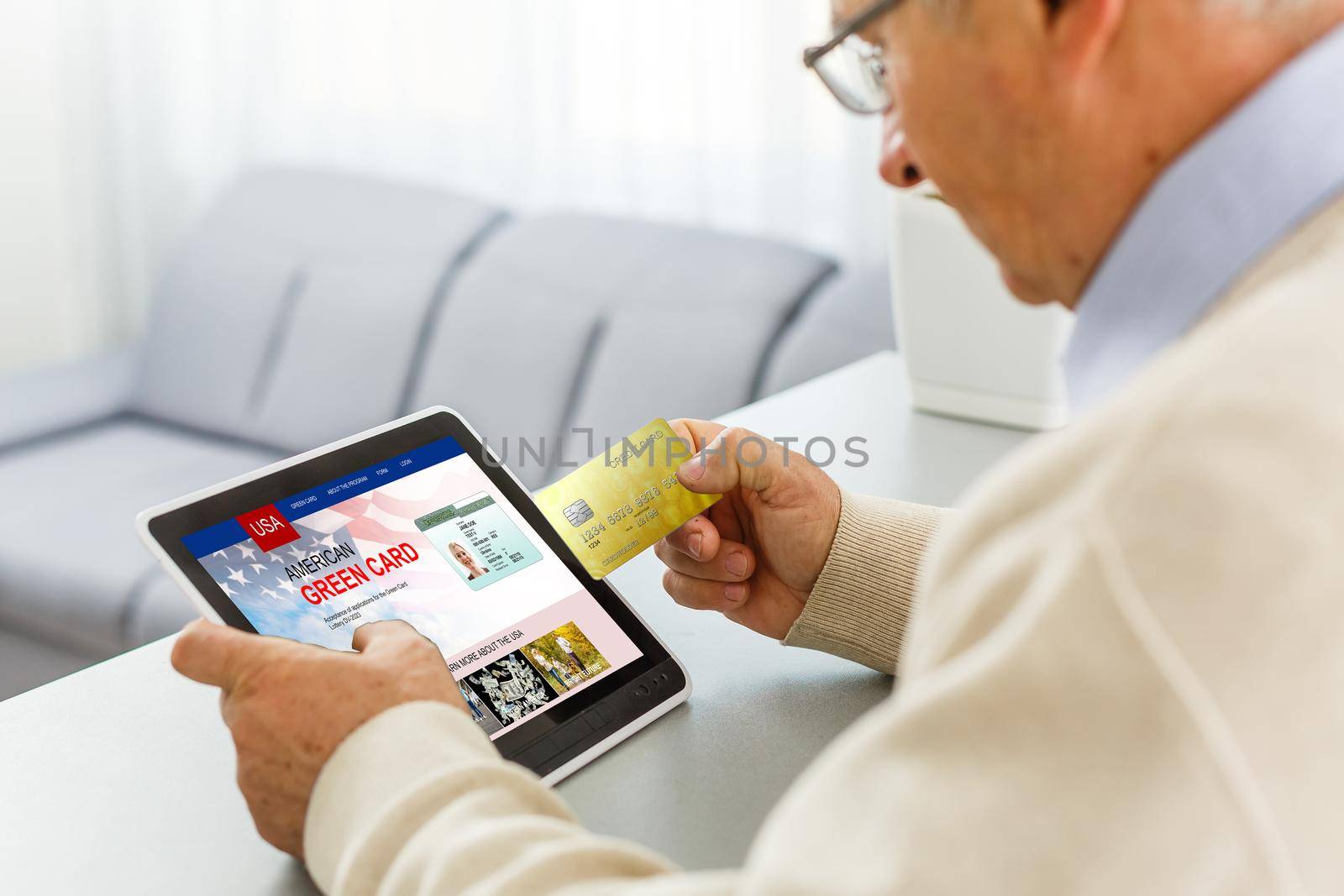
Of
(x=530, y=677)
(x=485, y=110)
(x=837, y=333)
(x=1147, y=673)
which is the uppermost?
(x=1147, y=673)

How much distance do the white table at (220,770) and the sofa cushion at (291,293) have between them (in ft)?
5.53

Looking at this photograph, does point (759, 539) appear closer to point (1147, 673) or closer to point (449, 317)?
point (1147, 673)

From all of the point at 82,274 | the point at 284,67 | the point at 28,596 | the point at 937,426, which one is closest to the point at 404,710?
the point at 937,426

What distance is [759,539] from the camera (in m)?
0.91

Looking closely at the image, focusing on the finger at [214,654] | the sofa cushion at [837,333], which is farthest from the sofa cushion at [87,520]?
the finger at [214,654]

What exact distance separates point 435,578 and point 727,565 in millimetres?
210

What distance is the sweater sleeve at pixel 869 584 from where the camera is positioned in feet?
2.73

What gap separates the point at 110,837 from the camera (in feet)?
2.22

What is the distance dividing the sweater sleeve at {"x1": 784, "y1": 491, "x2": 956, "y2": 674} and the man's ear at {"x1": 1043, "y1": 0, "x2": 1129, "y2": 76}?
43 centimetres

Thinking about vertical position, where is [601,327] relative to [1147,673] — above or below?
below

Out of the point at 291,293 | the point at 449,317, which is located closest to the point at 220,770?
the point at 449,317

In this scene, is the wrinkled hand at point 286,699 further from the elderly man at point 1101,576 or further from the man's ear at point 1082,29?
the man's ear at point 1082,29

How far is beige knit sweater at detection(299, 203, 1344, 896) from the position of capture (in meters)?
0.38

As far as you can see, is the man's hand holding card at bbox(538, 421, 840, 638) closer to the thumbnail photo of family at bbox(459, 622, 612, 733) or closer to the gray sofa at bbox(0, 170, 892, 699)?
the thumbnail photo of family at bbox(459, 622, 612, 733)
